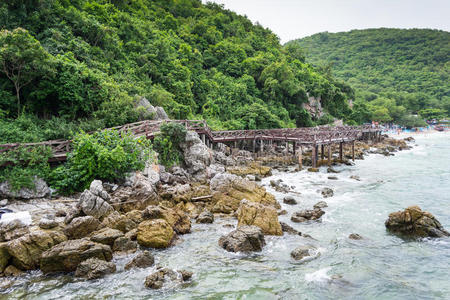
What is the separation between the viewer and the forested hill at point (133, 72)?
18031 millimetres

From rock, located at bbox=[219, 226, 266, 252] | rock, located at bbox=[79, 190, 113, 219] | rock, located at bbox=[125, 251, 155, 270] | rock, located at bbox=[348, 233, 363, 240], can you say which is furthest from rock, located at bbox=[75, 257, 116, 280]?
rock, located at bbox=[348, 233, 363, 240]

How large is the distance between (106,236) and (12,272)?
2832 mm

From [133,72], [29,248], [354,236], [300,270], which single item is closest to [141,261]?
[29,248]

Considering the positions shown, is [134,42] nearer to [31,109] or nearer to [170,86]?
[170,86]

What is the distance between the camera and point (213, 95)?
42688 mm

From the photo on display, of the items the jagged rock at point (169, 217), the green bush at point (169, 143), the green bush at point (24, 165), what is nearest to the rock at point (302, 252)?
the jagged rock at point (169, 217)

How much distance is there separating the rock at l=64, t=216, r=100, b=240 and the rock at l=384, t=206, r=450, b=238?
43.6 ft

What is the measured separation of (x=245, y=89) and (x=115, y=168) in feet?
115

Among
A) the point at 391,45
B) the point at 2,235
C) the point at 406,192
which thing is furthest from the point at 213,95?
the point at 391,45

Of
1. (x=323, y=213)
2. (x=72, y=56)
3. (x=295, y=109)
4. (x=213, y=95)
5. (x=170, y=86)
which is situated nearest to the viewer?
(x=323, y=213)

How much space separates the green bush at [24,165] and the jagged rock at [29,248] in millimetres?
5516

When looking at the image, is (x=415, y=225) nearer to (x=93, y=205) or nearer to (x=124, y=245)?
(x=124, y=245)

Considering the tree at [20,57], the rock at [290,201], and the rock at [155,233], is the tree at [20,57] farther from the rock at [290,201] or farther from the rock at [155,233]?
the rock at [290,201]

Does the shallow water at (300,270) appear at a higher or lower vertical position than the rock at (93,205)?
lower
